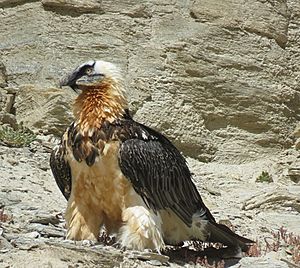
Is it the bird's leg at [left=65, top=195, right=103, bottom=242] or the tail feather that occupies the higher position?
the bird's leg at [left=65, top=195, right=103, bottom=242]

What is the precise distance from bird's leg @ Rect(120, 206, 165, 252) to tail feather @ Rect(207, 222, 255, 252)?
813 millimetres

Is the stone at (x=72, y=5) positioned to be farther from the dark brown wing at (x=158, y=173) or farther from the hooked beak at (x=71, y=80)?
the dark brown wing at (x=158, y=173)

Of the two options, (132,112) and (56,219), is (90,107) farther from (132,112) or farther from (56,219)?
(132,112)

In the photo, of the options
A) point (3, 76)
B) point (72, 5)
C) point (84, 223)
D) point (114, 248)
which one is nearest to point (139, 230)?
point (114, 248)

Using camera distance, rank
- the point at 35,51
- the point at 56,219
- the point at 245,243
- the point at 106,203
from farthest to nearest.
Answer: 1. the point at 35,51
2. the point at 56,219
3. the point at 245,243
4. the point at 106,203

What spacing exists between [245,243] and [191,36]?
826cm

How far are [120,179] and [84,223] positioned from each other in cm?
64

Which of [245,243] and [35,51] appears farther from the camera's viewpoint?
[35,51]

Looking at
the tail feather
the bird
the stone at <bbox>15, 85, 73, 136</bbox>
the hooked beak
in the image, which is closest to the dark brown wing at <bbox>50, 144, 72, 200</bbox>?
the bird

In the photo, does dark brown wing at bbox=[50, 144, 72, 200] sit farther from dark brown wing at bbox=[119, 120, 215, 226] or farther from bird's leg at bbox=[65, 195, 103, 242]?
dark brown wing at bbox=[119, 120, 215, 226]

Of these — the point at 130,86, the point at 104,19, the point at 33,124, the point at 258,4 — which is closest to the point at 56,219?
the point at 33,124

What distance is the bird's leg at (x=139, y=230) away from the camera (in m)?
7.91

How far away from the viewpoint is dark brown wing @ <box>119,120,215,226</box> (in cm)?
802

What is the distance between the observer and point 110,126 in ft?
26.9
